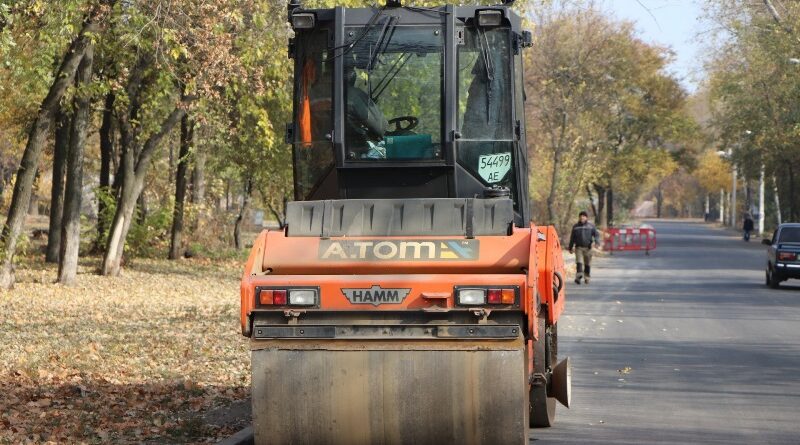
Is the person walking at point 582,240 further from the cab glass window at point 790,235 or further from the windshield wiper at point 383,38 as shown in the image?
the windshield wiper at point 383,38

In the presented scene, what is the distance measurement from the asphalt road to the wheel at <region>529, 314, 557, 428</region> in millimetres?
130

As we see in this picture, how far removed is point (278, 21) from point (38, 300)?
22.7ft

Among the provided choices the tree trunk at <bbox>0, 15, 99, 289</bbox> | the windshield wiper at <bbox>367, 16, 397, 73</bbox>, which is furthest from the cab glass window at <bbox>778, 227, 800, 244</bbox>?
the windshield wiper at <bbox>367, 16, 397, 73</bbox>

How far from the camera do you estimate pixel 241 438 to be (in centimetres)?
959

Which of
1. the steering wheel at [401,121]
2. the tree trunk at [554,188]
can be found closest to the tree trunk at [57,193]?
the tree trunk at [554,188]

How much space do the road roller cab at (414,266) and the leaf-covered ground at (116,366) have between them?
202 cm

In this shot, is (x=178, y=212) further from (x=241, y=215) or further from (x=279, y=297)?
(x=279, y=297)

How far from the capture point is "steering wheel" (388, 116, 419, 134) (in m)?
10.6

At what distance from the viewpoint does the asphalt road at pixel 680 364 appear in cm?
1091

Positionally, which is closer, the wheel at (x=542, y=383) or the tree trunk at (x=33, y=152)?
the wheel at (x=542, y=383)

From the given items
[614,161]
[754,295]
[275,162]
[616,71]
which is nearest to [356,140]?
[754,295]

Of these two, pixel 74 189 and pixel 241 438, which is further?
pixel 74 189

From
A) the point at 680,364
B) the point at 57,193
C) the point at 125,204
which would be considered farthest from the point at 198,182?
the point at 680,364

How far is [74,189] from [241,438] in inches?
792
